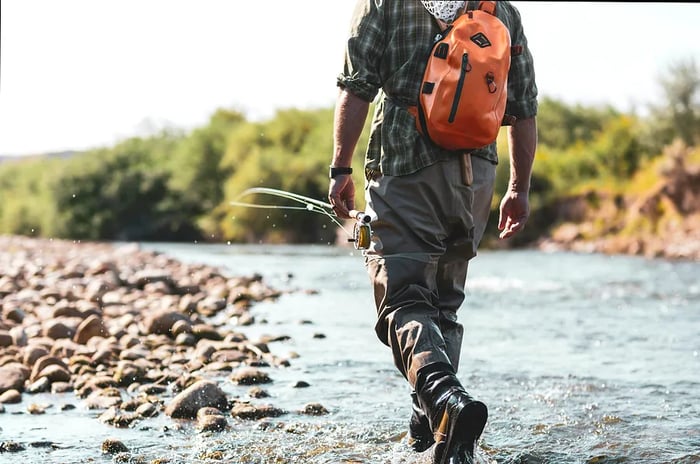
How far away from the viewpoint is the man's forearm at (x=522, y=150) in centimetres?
373

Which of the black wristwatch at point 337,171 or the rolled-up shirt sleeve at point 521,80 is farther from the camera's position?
the rolled-up shirt sleeve at point 521,80

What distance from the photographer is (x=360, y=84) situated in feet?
11.0

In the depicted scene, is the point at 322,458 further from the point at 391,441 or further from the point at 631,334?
the point at 631,334

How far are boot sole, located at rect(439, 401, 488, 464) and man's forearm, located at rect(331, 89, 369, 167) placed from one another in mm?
1064

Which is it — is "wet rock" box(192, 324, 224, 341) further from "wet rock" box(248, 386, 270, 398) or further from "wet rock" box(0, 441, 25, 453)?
"wet rock" box(0, 441, 25, 453)

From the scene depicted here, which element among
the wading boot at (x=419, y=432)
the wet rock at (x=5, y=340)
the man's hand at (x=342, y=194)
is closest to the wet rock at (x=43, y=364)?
the wet rock at (x=5, y=340)

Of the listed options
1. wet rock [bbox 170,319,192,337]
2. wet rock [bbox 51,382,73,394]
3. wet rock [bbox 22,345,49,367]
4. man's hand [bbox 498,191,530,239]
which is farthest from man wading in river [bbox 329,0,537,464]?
wet rock [bbox 170,319,192,337]

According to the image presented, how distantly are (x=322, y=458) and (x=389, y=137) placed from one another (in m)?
1.53

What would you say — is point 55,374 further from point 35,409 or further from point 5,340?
point 5,340

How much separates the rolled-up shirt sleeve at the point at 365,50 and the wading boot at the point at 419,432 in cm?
137

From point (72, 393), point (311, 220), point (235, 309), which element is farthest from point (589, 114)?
point (72, 393)

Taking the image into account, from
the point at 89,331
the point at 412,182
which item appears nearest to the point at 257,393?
the point at 412,182

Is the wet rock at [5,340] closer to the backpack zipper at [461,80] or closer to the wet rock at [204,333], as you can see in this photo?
the wet rock at [204,333]

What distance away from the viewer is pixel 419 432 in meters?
3.77
